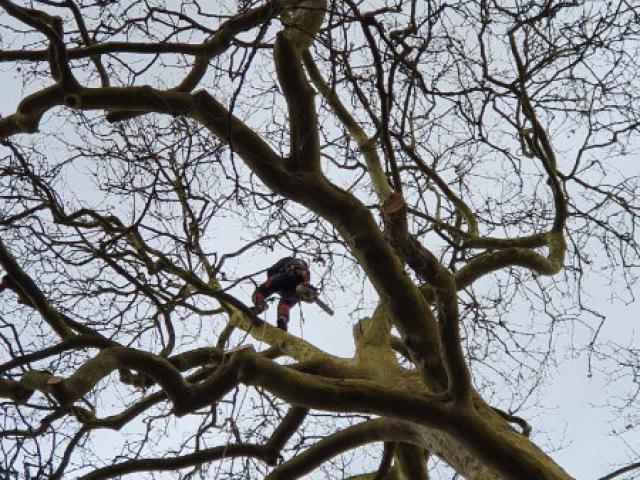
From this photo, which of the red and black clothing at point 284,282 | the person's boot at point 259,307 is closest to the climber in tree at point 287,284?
the red and black clothing at point 284,282

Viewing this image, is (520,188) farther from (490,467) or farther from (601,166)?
(490,467)

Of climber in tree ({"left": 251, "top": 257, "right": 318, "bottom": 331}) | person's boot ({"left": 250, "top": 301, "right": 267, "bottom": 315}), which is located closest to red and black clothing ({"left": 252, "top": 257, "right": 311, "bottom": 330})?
climber in tree ({"left": 251, "top": 257, "right": 318, "bottom": 331})

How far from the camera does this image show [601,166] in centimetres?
562

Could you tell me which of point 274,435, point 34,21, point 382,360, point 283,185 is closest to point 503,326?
point 382,360

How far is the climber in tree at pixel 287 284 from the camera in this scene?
18.2 feet

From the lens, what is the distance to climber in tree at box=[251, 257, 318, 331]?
18.2 ft

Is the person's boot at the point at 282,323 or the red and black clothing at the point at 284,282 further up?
the red and black clothing at the point at 284,282

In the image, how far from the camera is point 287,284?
21.5 feet

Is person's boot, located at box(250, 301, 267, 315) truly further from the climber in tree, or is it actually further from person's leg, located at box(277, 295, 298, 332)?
person's leg, located at box(277, 295, 298, 332)

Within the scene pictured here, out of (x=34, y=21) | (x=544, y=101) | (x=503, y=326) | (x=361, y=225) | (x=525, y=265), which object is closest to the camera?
(x=361, y=225)

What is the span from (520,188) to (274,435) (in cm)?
376

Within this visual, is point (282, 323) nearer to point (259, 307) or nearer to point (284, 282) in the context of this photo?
point (284, 282)

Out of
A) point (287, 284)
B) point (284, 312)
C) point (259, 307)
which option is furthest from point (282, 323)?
point (259, 307)

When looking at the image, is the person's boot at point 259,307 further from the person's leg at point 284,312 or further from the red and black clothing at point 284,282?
the person's leg at point 284,312
